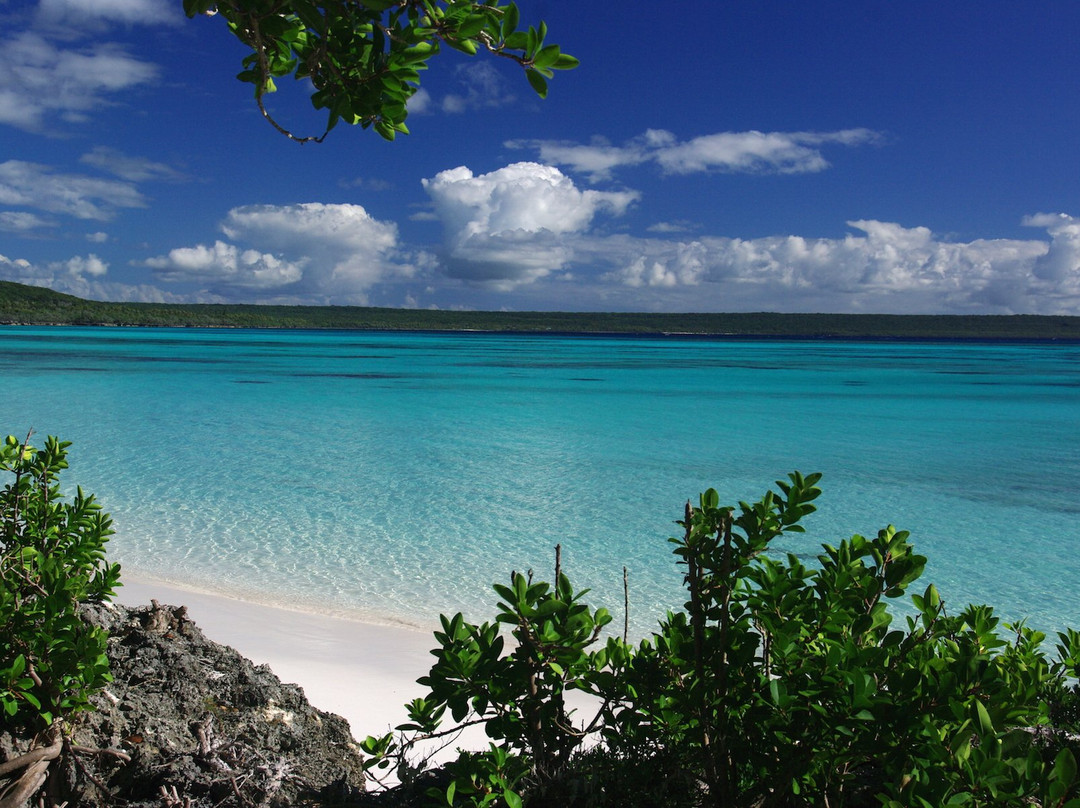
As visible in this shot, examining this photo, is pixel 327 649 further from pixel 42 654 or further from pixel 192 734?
pixel 42 654

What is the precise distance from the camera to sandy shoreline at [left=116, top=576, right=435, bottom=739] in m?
3.77

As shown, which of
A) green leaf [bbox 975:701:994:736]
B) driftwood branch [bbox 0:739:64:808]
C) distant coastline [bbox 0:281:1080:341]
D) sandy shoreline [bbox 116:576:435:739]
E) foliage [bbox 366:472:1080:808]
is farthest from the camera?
distant coastline [bbox 0:281:1080:341]

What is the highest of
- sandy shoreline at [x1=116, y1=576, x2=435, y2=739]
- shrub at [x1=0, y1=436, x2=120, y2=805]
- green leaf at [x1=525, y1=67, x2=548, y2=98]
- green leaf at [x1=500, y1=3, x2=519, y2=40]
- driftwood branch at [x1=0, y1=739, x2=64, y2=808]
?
green leaf at [x1=500, y1=3, x2=519, y2=40]

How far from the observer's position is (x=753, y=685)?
5.35ft

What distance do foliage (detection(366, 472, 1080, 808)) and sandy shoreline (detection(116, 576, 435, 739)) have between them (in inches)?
75.1

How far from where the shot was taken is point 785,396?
25578mm

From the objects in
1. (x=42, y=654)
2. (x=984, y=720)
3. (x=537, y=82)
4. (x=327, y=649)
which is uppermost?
(x=537, y=82)

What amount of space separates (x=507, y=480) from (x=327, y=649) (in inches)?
241

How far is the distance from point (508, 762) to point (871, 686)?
2.45ft

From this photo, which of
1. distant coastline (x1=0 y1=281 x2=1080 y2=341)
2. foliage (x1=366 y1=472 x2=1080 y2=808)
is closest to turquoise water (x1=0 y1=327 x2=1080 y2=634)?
foliage (x1=366 y1=472 x2=1080 y2=808)

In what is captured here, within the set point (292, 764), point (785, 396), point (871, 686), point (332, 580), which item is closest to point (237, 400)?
point (332, 580)

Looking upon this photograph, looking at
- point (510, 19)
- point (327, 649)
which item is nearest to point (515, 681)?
point (510, 19)

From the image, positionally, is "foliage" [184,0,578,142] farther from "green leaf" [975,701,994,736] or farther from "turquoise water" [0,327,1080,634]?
"turquoise water" [0,327,1080,634]

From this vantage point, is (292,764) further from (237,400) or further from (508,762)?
(237,400)
